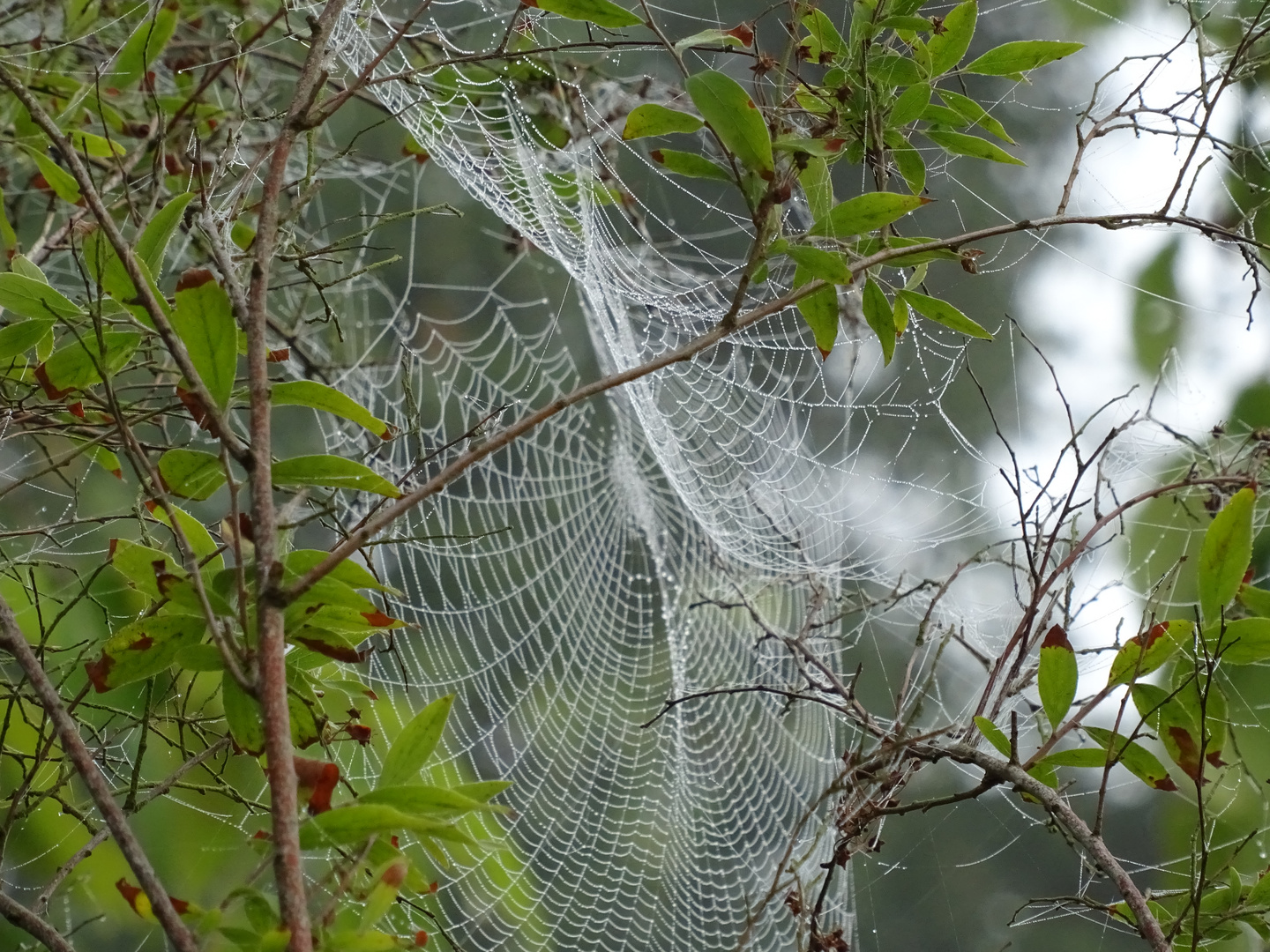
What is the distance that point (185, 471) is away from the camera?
561 millimetres

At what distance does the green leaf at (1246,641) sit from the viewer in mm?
604

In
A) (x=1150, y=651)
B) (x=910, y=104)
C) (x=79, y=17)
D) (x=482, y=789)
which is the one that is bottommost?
(x=482, y=789)

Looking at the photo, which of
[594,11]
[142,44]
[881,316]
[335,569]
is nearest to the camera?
[335,569]

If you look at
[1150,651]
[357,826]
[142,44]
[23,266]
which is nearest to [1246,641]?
[1150,651]

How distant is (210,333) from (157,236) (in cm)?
13

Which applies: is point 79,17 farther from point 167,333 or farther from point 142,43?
point 167,333

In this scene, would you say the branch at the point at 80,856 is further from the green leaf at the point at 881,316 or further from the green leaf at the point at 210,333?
the green leaf at the point at 881,316

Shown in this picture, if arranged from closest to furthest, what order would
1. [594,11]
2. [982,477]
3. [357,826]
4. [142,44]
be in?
[357,826] → [594,11] → [142,44] → [982,477]

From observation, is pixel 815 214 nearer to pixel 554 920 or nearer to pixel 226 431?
pixel 226 431

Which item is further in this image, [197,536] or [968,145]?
[968,145]

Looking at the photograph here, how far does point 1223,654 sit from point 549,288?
3303 millimetres

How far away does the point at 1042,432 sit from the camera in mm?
2238

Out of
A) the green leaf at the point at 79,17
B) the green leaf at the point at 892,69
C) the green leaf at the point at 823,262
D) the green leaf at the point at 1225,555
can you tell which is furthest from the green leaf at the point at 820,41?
the green leaf at the point at 79,17

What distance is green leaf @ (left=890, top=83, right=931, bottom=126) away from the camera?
683 mm
